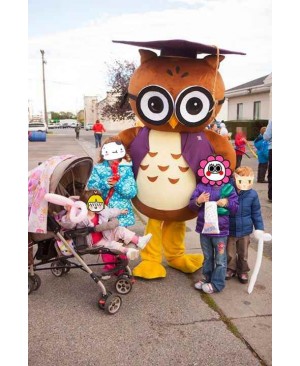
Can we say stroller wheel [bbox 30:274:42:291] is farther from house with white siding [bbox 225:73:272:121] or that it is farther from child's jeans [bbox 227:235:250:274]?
house with white siding [bbox 225:73:272:121]

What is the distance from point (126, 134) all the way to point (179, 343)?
1.97 metres

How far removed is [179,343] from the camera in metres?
2.74

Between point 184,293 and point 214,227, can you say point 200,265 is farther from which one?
point 214,227

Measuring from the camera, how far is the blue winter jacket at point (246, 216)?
3494 mm

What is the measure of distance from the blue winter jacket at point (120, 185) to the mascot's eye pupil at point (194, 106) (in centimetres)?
73

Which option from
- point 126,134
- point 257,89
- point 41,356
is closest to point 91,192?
point 126,134

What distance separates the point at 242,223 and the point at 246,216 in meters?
0.07

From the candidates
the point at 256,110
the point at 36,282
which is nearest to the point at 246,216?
the point at 36,282

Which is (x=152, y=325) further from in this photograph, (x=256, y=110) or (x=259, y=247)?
(x=256, y=110)

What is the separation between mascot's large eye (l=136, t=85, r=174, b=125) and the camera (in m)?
3.37

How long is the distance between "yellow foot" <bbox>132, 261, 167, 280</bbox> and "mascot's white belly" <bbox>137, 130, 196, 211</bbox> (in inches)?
23.7

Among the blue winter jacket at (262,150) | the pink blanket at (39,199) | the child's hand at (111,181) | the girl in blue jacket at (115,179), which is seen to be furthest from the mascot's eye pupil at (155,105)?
the blue winter jacket at (262,150)
